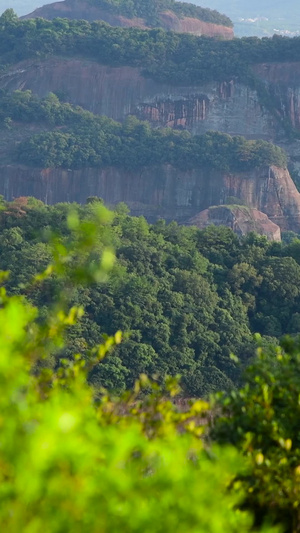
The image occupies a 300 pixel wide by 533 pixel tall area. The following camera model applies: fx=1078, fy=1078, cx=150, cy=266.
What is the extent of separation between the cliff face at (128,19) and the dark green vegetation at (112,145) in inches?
1219

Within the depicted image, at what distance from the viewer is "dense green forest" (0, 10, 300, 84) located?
3243 inches

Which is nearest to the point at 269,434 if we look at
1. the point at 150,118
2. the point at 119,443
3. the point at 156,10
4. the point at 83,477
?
the point at 83,477

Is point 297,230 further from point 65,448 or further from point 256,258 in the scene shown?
point 65,448

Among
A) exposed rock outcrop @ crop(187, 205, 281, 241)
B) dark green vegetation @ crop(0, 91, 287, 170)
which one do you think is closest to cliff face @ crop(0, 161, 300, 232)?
dark green vegetation @ crop(0, 91, 287, 170)

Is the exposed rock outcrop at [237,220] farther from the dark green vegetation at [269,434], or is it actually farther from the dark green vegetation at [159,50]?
the dark green vegetation at [269,434]

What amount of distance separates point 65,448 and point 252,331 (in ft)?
92.9

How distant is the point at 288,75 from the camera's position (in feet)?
271

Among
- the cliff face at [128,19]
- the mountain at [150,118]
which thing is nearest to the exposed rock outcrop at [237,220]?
the mountain at [150,118]

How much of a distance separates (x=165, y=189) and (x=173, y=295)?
141ft

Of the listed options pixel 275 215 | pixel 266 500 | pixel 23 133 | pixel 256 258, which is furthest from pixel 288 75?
pixel 266 500

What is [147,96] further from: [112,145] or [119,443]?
[119,443]

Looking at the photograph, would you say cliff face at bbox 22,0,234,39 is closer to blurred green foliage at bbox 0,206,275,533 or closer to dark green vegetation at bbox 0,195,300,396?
dark green vegetation at bbox 0,195,300,396

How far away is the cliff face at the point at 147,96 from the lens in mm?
83062

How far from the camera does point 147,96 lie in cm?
8331
